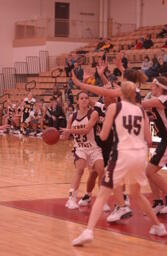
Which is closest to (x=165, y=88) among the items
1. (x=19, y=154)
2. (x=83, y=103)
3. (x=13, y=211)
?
(x=83, y=103)

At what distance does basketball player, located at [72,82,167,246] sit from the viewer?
6.60m

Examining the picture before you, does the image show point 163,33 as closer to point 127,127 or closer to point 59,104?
point 59,104

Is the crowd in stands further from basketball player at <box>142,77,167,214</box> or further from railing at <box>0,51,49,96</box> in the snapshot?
basketball player at <box>142,77,167,214</box>

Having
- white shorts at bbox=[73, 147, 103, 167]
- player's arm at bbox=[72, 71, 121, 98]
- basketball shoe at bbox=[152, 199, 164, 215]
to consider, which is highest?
player's arm at bbox=[72, 71, 121, 98]

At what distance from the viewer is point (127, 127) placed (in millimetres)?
6617

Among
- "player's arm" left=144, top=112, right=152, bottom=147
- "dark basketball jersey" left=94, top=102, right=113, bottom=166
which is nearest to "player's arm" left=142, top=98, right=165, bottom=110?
"player's arm" left=144, top=112, right=152, bottom=147

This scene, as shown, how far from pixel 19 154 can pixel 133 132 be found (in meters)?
10.6

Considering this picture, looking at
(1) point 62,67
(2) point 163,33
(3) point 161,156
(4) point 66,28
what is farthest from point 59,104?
(3) point 161,156

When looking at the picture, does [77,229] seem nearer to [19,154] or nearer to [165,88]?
[165,88]

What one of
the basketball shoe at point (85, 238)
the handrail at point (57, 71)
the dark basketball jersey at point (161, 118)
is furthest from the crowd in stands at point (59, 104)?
the basketball shoe at point (85, 238)

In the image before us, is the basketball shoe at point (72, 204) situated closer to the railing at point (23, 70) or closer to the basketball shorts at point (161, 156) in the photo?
the basketball shorts at point (161, 156)

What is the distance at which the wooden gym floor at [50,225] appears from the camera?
6.55 meters

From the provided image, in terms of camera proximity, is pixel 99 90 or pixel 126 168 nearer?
pixel 126 168

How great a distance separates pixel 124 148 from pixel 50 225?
5.61 ft
